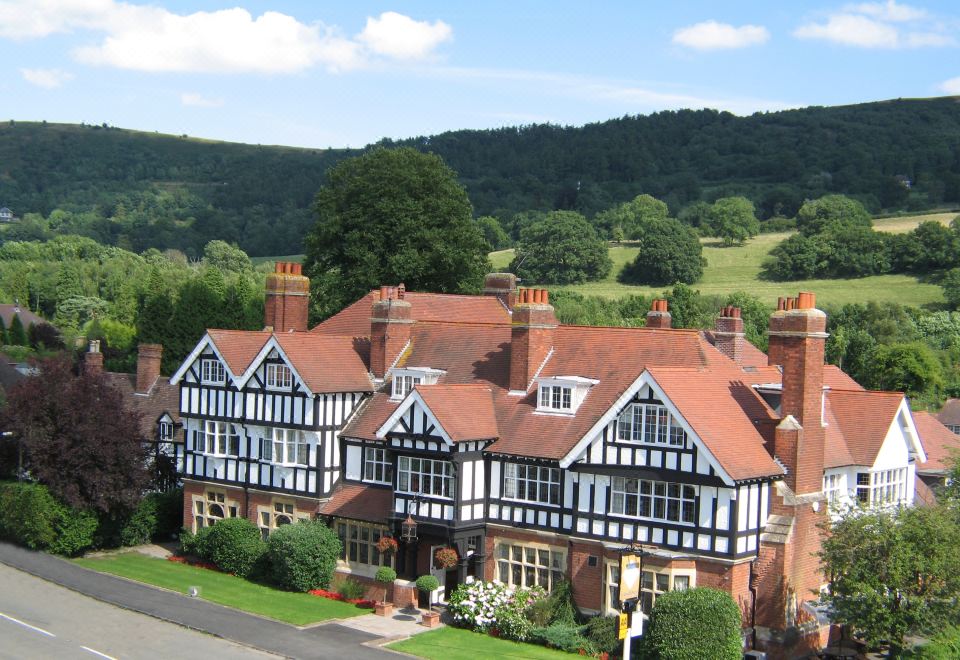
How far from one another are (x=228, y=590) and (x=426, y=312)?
1254 centimetres

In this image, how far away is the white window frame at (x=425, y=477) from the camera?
1222 inches

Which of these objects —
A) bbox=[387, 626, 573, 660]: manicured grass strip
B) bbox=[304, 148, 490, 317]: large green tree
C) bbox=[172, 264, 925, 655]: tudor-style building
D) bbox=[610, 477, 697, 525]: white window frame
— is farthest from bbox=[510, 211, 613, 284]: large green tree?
bbox=[387, 626, 573, 660]: manicured grass strip

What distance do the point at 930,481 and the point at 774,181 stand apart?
139m

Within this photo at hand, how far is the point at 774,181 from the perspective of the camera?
591 ft

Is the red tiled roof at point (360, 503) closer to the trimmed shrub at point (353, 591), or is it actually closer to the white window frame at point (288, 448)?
the white window frame at point (288, 448)

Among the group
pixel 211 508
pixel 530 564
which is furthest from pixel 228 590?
pixel 530 564

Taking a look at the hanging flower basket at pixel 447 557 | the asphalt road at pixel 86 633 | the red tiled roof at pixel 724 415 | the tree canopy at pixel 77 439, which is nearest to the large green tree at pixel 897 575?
the red tiled roof at pixel 724 415

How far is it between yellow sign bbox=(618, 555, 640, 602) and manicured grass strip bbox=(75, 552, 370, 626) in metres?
8.63

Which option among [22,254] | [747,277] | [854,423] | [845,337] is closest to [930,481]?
[854,423]

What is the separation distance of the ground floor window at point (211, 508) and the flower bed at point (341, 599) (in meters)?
5.30

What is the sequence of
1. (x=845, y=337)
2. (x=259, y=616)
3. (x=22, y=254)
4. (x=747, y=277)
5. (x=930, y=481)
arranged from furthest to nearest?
(x=22, y=254)
(x=747, y=277)
(x=845, y=337)
(x=930, y=481)
(x=259, y=616)

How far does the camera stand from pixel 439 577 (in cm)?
3238

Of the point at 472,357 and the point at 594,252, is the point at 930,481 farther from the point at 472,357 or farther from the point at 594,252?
the point at 594,252

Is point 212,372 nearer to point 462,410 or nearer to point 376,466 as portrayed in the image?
point 376,466
